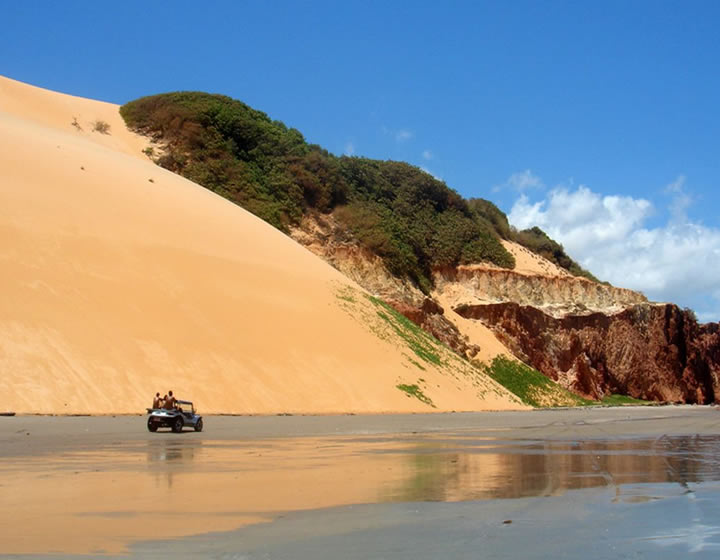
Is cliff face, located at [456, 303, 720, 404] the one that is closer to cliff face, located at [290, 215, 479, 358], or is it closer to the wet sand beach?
cliff face, located at [290, 215, 479, 358]

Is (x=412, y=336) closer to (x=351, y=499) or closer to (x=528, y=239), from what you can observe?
(x=351, y=499)

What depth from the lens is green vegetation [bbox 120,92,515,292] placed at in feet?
194

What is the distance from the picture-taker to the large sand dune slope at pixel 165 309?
90.2ft

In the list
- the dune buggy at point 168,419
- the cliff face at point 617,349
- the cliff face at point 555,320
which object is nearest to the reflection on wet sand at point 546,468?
the dune buggy at point 168,419

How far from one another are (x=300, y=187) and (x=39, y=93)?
21.9 metres

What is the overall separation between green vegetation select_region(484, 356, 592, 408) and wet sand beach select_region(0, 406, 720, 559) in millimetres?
34952

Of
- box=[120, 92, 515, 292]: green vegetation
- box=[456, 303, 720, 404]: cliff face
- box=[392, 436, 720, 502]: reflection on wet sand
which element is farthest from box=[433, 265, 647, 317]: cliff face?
box=[392, 436, 720, 502]: reflection on wet sand

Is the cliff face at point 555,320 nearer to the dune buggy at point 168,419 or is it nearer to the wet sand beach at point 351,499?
the dune buggy at point 168,419

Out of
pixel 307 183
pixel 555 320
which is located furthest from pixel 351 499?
pixel 555 320

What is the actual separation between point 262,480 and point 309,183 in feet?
173

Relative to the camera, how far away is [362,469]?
39.0 ft

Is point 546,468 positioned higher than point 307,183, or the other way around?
point 307,183

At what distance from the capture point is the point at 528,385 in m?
53.0

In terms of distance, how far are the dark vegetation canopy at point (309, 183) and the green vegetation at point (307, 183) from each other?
0.26 feet
